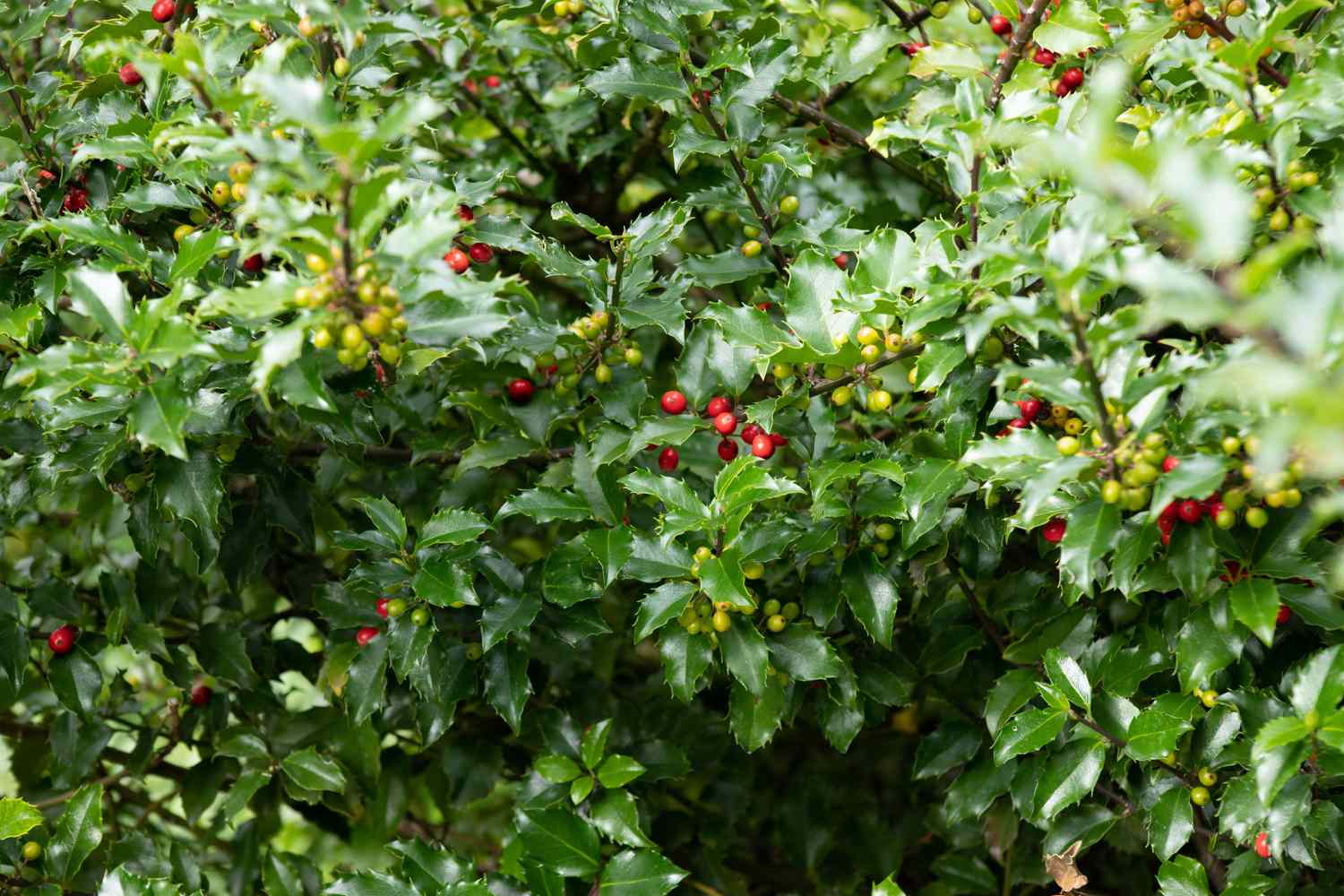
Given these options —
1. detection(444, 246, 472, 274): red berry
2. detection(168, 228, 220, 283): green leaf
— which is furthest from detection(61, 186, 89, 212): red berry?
detection(444, 246, 472, 274): red berry

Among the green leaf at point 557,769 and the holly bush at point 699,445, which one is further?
the green leaf at point 557,769

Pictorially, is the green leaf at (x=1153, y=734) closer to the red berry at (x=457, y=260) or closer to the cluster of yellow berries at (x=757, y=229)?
the cluster of yellow berries at (x=757, y=229)

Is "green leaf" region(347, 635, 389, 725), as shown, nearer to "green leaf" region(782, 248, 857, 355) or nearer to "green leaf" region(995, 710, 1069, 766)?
"green leaf" region(782, 248, 857, 355)

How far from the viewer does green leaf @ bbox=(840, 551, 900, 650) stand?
1.97m

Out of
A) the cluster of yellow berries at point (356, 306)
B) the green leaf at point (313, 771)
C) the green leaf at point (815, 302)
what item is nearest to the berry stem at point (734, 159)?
the green leaf at point (815, 302)

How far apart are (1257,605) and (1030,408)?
442 mm

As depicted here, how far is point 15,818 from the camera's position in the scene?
1.97 m

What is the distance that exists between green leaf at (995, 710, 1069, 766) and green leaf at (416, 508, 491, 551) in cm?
92

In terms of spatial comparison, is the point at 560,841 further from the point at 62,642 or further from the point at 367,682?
the point at 62,642

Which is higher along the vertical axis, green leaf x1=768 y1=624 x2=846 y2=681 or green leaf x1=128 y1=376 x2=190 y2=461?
green leaf x1=128 y1=376 x2=190 y2=461

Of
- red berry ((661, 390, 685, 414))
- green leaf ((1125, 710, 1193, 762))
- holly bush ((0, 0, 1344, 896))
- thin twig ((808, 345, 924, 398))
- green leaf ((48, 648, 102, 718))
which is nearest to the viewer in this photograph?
holly bush ((0, 0, 1344, 896))

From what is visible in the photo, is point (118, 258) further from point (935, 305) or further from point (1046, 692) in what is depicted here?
point (1046, 692)

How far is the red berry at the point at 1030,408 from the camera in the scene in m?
1.83

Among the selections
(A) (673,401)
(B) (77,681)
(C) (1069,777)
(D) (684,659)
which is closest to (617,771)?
(D) (684,659)
